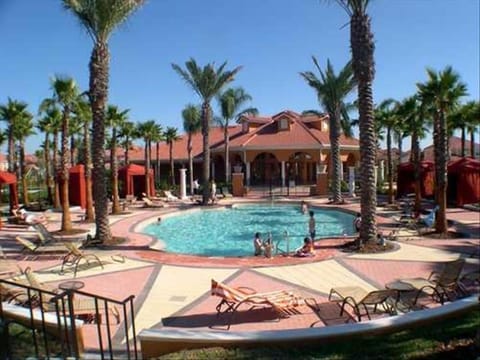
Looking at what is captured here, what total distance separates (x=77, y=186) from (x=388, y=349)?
93.2ft

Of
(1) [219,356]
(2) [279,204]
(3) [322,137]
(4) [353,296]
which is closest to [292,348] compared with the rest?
(1) [219,356]

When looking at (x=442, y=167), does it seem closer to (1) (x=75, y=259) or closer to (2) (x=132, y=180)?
(1) (x=75, y=259)

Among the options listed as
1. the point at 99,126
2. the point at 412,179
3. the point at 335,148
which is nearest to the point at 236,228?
the point at 99,126

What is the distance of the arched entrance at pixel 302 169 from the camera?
48094mm

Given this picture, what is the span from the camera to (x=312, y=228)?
18.3m

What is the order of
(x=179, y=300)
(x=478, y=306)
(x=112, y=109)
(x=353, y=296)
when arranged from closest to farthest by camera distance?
(x=478, y=306) < (x=353, y=296) < (x=179, y=300) < (x=112, y=109)

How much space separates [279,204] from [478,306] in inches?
1031

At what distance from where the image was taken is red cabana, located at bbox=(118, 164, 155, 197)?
1470 inches

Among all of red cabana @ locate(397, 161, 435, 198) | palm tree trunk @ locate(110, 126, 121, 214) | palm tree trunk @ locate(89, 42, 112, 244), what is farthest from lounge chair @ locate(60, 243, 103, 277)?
red cabana @ locate(397, 161, 435, 198)

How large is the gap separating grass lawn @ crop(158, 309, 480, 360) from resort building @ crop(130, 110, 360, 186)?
33200 mm

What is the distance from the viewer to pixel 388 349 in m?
6.60

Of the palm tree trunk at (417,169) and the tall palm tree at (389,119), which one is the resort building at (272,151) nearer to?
the tall palm tree at (389,119)

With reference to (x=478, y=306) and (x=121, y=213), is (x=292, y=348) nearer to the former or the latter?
(x=478, y=306)

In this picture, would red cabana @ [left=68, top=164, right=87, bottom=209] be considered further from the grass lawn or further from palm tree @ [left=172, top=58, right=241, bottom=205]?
the grass lawn
